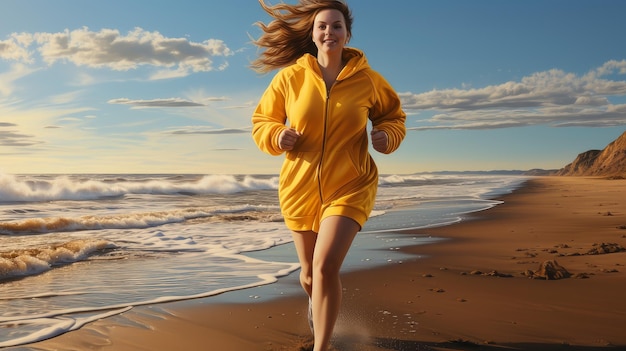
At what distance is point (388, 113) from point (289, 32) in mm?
917

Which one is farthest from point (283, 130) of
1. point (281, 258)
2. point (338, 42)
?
point (281, 258)

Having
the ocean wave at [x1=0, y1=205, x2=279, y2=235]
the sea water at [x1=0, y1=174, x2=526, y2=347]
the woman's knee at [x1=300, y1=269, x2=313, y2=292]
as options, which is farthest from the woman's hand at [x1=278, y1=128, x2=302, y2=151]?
the ocean wave at [x1=0, y1=205, x2=279, y2=235]

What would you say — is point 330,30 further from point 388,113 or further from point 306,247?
point 306,247

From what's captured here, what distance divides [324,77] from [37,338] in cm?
275

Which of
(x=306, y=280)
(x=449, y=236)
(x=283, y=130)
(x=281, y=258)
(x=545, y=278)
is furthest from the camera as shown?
(x=449, y=236)

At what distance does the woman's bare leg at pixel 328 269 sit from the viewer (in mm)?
3516

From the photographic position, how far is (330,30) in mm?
3875

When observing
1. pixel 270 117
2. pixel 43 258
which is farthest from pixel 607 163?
pixel 270 117

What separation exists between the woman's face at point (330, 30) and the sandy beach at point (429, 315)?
6.65 feet

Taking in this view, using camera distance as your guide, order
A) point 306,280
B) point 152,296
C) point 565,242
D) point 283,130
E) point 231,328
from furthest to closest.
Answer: point 565,242 → point 152,296 → point 231,328 → point 306,280 → point 283,130

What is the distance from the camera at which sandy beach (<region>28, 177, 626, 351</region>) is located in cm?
428

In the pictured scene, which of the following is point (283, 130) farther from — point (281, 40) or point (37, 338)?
point (37, 338)

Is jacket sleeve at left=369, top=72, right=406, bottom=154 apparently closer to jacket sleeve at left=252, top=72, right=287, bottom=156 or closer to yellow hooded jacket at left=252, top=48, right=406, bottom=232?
yellow hooded jacket at left=252, top=48, right=406, bottom=232

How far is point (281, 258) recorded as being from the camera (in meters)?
8.13
